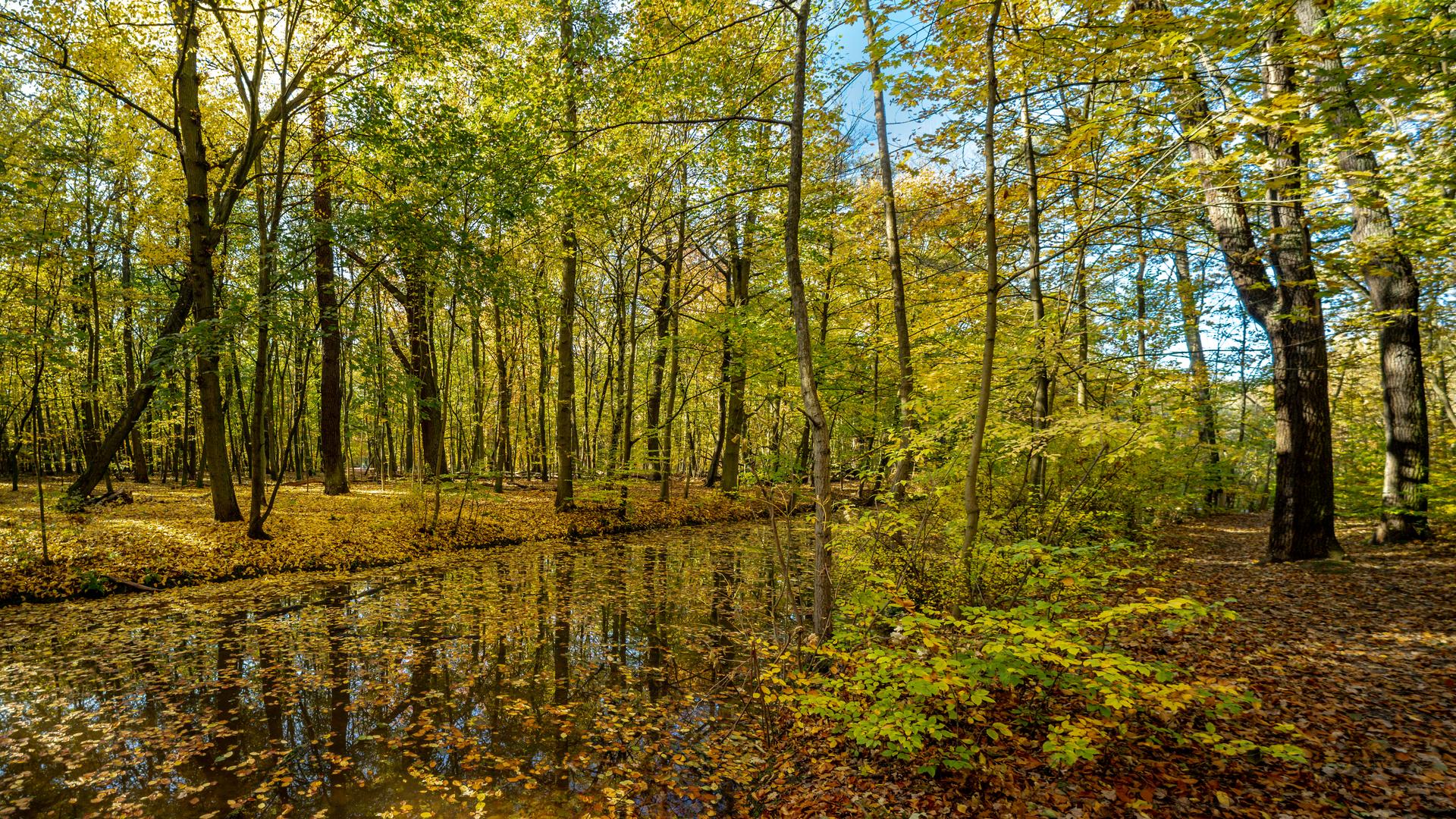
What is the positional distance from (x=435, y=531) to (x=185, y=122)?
9758 millimetres

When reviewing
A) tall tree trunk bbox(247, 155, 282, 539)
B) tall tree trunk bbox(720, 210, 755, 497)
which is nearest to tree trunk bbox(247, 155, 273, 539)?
tall tree trunk bbox(247, 155, 282, 539)

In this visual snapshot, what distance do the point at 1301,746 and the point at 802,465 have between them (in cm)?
476

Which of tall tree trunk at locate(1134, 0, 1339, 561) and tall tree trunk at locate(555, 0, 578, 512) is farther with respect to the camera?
tall tree trunk at locate(555, 0, 578, 512)

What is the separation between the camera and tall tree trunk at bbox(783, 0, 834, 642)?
4980 mm

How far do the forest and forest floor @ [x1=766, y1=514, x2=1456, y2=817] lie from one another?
0.13ft

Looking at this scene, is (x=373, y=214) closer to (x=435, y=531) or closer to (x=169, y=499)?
(x=435, y=531)

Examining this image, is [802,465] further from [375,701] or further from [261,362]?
[261,362]

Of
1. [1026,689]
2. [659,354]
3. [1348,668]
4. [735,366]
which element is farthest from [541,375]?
[1348,668]

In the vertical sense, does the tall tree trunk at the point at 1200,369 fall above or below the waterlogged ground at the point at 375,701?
above

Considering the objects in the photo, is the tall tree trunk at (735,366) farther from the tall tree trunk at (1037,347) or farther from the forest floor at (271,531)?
the tall tree trunk at (1037,347)

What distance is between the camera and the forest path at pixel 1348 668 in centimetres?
337

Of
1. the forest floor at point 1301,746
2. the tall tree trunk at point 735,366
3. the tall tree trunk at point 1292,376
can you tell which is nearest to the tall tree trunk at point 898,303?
the forest floor at point 1301,746

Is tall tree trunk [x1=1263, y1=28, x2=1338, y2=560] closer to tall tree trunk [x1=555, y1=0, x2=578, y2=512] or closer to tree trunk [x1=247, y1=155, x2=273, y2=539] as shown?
tall tree trunk [x1=555, y1=0, x2=578, y2=512]

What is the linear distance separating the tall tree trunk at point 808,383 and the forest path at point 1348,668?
269 cm
